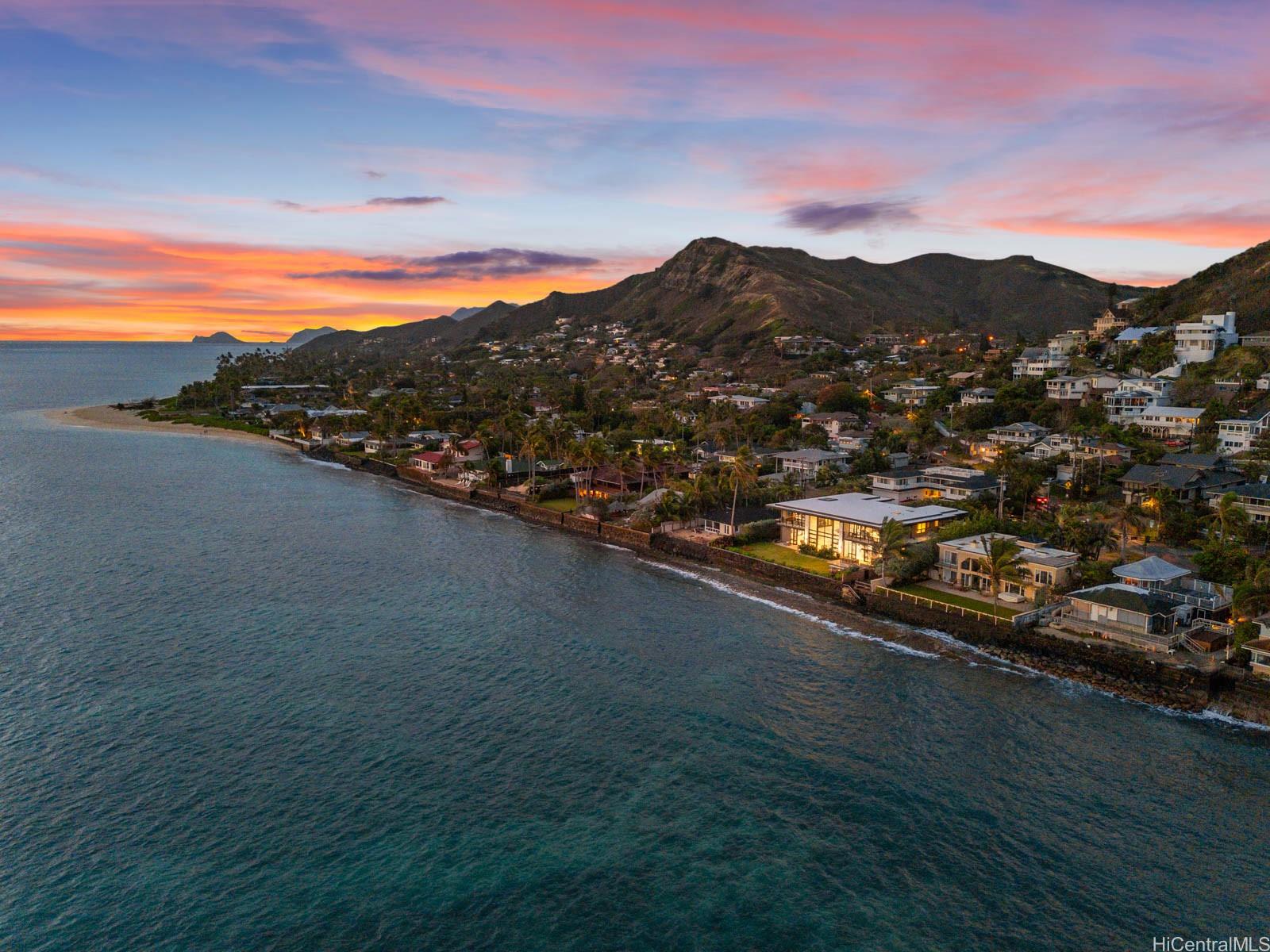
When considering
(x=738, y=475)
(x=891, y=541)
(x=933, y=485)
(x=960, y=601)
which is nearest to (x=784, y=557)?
(x=891, y=541)

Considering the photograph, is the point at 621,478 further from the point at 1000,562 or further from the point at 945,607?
the point at 1000,562

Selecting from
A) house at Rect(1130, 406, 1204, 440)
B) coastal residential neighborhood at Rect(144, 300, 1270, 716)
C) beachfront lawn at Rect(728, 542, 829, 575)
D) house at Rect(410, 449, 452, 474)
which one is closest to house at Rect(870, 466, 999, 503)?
coastal residential neighborhood at Rect(144, 300, 1270, 716)

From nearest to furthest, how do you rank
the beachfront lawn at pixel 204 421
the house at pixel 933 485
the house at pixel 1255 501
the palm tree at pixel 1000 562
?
the palm tree at pixel 1000 562 → the house at pixel 1255 501 → the house at pixel 933 485 → the beachfront lawn at pixel 204 421

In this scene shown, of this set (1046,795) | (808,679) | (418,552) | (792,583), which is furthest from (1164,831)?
(418,552)

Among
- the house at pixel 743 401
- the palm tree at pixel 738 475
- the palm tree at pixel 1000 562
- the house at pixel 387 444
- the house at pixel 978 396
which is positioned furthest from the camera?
the house at pixel 743 401

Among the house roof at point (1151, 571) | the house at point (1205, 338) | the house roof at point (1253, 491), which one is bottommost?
the house roof at point (1151, 571)

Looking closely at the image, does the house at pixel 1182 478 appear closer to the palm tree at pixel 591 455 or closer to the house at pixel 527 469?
the palm tree at pixel 591 455

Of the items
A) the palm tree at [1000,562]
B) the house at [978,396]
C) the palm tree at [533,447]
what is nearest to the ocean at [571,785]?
the palm tree at [1000,562]
